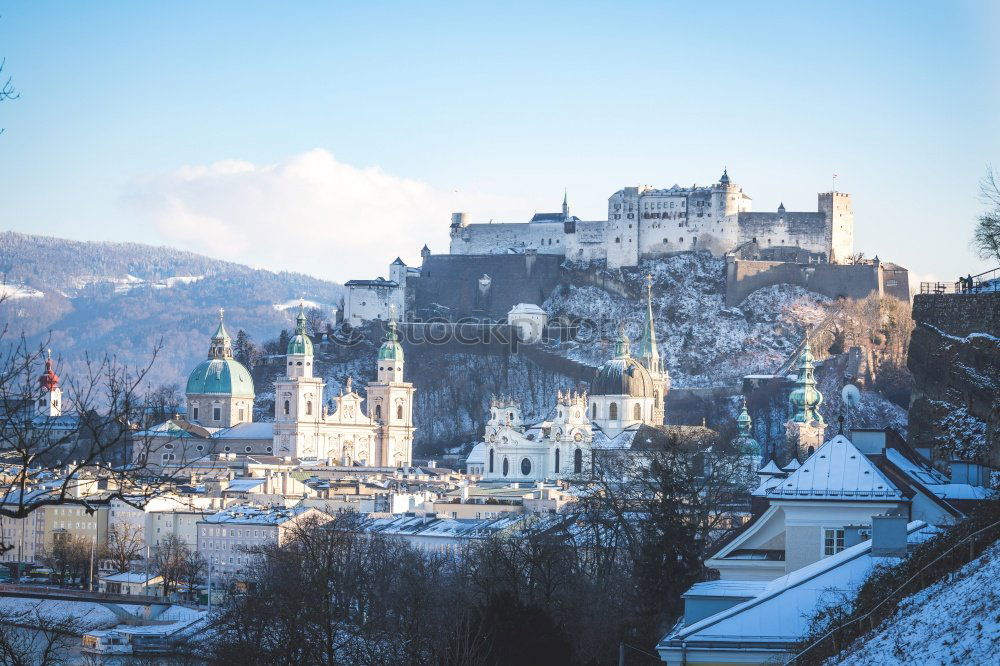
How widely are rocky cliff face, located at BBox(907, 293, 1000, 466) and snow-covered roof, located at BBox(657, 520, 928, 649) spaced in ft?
8.54

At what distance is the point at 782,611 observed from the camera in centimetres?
1991

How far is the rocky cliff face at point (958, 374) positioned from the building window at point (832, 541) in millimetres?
1922

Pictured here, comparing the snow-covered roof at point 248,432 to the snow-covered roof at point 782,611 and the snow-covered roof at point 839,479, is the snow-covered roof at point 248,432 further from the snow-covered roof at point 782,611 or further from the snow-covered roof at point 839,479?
the snow-covered roof at point 782,611

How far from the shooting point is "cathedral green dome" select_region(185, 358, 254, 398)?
13100cm

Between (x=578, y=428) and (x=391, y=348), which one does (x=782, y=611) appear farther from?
(x=391, y=348)

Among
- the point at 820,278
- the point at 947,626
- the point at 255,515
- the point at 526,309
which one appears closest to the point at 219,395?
the point at 526,309

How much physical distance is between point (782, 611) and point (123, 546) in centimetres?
7570

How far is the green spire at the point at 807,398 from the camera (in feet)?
343

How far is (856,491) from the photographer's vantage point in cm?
2550

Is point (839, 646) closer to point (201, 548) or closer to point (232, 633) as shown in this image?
point (232, 633)

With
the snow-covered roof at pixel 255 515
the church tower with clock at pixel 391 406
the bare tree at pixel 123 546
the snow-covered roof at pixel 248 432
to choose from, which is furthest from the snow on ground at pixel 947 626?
the snow-covered roof at pixel 248 432

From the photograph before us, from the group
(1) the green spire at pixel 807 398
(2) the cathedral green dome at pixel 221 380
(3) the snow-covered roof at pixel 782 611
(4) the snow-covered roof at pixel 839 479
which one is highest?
(2) the cathedral green dome at pixel 221 380

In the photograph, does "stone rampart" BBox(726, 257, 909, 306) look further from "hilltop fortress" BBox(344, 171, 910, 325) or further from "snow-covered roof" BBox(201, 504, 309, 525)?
"snow-covered roof" BBox(201, 504, 309, 525)

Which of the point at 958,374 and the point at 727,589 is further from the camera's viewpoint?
the point at 958,374
